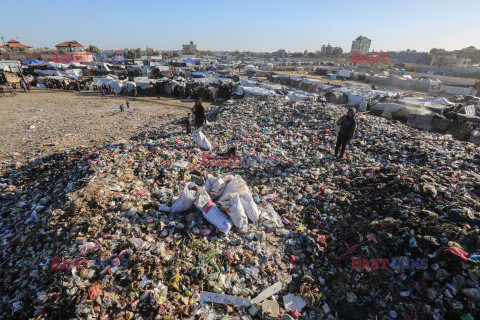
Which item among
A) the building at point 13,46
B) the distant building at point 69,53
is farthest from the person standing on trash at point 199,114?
the building at point 13,46

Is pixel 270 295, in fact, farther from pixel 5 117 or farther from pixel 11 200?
pixel 5 117

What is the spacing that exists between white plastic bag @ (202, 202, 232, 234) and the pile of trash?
0.06 feet

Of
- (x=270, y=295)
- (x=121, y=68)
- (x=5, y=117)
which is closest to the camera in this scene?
(x=270, y=295)

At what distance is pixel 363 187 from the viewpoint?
506 cm

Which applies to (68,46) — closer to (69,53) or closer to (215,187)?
(69,53)

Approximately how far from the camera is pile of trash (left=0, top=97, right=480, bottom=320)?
2586mm

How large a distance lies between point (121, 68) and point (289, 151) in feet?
116

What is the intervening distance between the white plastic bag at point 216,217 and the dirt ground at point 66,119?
7.65 meters

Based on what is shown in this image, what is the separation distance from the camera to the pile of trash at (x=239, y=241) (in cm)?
259

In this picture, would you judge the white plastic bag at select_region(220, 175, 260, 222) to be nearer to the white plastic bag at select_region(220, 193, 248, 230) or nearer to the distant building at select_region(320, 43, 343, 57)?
the white plastic bag at select_region(220, 193, 248, 230)

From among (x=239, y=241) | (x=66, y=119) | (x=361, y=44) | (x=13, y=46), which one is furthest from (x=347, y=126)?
(x=361, y=44)

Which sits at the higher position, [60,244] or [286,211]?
[60,244]

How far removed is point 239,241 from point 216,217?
0.55 meters

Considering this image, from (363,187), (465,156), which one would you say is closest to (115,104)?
(363,187)
